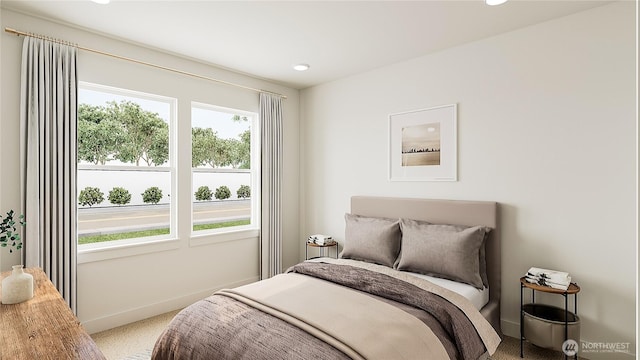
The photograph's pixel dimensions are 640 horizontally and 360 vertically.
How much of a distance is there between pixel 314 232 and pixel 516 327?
248 cm

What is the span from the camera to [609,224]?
246 centimetres

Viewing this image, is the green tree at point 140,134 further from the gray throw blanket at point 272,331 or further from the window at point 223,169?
the gray throw blanket at point 272,331

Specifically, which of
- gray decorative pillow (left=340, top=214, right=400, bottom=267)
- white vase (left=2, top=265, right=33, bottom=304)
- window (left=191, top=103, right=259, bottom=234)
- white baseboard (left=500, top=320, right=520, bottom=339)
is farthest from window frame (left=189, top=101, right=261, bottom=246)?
white baseboard (left=500, top=320, right=520, bottom=339)

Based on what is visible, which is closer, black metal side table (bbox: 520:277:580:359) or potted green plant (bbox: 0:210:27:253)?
potted green plant (bbox: 0:210:27:253)

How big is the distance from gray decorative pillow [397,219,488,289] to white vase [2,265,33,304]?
2582mm

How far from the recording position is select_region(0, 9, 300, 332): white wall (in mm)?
2596

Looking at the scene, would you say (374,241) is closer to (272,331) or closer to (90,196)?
(272,331)

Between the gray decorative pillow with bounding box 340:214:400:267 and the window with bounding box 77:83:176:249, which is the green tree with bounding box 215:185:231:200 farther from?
the gray decorative pillow with bounding box 340:214:400:267

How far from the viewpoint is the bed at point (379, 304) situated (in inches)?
68.2

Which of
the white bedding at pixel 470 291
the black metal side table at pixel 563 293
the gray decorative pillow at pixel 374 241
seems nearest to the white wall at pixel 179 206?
the gray decorative pillow at pixel 374 241

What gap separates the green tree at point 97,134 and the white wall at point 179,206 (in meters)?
0.30

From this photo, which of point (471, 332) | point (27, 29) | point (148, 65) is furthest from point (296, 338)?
point (27, 29)

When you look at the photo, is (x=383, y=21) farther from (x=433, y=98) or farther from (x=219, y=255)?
(x=219, y=255)

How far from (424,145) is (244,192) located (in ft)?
7.31
